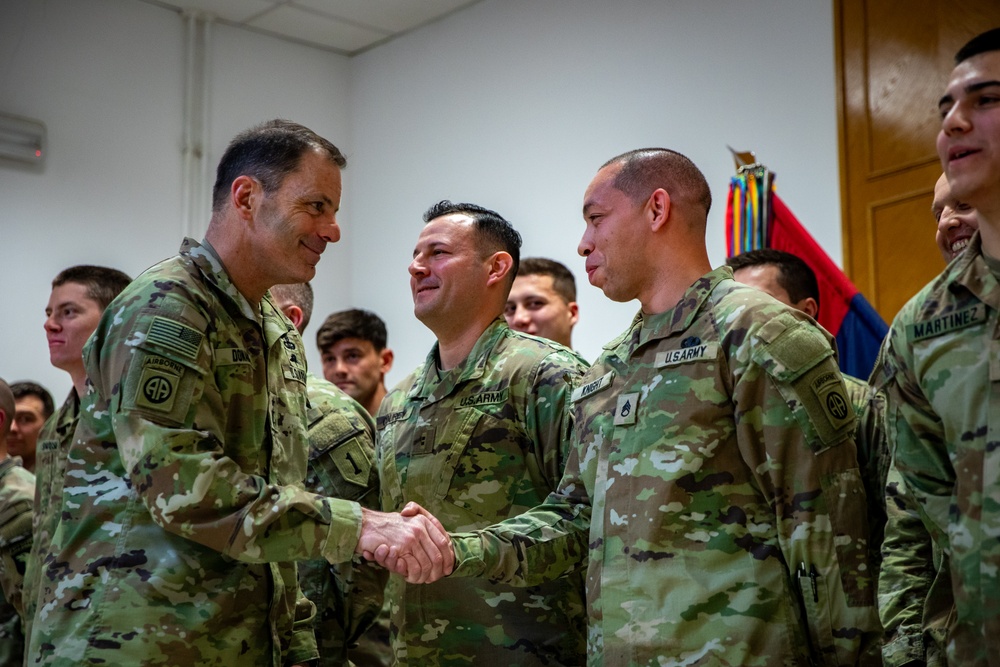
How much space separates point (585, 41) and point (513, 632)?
4036mm

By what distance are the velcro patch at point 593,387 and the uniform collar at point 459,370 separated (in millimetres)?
454

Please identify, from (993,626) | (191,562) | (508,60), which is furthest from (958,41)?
(191,562)

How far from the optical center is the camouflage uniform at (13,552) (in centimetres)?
364

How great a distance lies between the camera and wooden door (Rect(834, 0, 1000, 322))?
4.37 m

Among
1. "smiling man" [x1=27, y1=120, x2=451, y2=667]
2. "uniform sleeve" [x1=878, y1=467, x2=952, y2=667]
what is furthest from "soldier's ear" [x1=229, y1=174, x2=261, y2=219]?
"uniform sleeve" [x1=878, y1=467, x2=952, y2=667]

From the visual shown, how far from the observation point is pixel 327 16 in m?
6.64

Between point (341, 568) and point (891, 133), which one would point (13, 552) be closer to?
point (341, 568)

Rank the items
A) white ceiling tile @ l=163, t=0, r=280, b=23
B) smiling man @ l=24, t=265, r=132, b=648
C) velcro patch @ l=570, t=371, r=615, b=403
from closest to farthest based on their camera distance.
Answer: velcro patch @ l=570, t=371, r=615, b=403, smiling man @ l=24, t=265, r=132, b=648, white ceiling tile @ l=163, t=0, r=280, b=23

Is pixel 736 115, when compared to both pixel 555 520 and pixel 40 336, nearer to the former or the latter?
pixel 555 520

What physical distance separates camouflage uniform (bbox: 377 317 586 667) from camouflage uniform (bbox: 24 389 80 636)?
0.98 m

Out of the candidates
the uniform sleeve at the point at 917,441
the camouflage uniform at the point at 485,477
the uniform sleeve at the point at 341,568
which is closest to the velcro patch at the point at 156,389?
the camouflage uniform at the point at 485,477

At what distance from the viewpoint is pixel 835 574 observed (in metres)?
1.90

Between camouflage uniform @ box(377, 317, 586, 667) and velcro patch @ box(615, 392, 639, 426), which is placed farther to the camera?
camouflage uniform @ box(377, 317, 586, 667)

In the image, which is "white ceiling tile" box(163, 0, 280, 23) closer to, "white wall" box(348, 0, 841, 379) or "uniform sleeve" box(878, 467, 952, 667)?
"white wall" box(348, 0, 841, 379)
